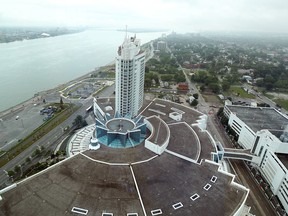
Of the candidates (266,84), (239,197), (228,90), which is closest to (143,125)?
(239,197)

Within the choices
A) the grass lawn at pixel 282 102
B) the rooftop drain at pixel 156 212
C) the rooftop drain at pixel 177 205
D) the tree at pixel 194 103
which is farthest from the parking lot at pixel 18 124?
the grass lawn at pixel 282 102

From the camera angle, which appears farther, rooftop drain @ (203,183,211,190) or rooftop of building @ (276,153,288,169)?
rooftop of building @ (276,153,288,169)

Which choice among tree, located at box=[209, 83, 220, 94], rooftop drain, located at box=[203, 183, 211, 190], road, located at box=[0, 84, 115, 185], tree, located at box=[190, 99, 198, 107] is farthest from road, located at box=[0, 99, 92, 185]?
tree, located at box=[209, 83, 220, 94]

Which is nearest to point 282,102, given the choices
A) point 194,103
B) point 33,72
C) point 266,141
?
point 194,103

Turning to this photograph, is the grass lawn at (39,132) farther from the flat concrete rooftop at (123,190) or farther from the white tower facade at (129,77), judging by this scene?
the white tower facade at (129,77)

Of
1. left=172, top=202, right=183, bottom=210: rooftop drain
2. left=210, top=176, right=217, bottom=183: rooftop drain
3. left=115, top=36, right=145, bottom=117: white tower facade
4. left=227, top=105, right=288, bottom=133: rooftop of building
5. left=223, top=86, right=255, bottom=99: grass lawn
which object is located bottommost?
left=223, top=86, right=255, bottom=99: grass lawn

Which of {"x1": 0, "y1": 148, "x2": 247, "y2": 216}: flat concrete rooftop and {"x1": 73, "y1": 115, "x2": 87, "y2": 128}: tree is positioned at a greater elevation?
{"x1": 0, "y1": 148, "x2": 247, "y2": 216}: flat concrete rooftop

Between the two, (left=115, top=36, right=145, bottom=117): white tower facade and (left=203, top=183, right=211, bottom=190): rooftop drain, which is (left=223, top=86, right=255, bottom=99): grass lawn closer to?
(left=115, top=36, right=145, bottom=117): white tower facade
